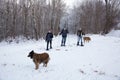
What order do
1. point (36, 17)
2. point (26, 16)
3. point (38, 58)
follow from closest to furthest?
point (38, 58)
point (36, 17)
point (26, 16)

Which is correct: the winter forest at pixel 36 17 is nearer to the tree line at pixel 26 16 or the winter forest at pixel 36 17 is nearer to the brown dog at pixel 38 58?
the tree line at pixel 26 16

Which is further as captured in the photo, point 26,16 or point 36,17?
point 26,16

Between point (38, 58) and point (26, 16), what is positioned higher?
point (26, 16)

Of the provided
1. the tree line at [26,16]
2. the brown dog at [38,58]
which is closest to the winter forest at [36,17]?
the tree line at [26,16]

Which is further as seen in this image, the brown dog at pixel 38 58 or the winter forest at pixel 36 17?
the winter forest at pixel 36 17

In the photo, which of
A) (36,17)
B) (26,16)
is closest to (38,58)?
(36,17)

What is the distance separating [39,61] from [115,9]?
39.8 m

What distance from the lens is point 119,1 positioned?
157ft

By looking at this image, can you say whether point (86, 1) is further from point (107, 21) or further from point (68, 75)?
point (68, 75)

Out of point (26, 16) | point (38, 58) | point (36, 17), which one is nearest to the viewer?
point (38, 58)

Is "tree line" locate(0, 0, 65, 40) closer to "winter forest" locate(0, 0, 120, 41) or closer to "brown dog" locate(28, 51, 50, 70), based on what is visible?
"winter forest" locate(0, 0, 120, 41)

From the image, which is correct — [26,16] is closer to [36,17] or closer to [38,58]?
[36,17]

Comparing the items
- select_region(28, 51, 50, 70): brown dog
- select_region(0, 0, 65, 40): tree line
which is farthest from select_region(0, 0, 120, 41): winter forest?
select_region(28, 51, 50, 70): brown dog

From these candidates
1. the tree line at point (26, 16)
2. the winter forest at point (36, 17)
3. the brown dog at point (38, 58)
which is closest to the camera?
the brown dog at point (38, 58)
